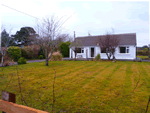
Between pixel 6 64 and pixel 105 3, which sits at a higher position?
pixel 105 3

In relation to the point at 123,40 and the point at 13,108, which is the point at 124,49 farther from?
the point at 13,108

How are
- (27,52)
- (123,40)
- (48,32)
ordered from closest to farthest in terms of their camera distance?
(48,32) < (27,52) < (123,40)

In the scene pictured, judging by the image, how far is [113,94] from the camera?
4074 mm

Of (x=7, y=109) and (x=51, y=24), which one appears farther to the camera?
(x=51, y=24)

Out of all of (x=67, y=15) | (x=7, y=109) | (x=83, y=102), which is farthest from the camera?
(x=67, y=15)

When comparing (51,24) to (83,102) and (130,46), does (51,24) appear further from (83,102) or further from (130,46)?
(130,46)

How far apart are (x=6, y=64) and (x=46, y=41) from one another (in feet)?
13.9

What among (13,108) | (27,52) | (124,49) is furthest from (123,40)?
(13,108)

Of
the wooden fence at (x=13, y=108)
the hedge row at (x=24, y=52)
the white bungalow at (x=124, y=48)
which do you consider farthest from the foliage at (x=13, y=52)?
the wooden fence at (x=13, y=108)

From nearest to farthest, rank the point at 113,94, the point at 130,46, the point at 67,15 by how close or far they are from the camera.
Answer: the point at 113,94, the point at 67,15, the point at 130,46

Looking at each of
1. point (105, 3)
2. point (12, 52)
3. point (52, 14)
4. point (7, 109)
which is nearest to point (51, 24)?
point (52, 14)

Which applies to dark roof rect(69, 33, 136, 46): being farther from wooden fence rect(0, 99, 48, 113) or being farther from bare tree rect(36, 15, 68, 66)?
wooden fence rect(0, 99, 48, 113)

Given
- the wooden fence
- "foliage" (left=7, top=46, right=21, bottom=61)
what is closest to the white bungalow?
"foliage" (left=7, top=46, right=21, bottom=61)

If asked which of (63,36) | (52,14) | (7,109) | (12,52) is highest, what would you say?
(52,14)
